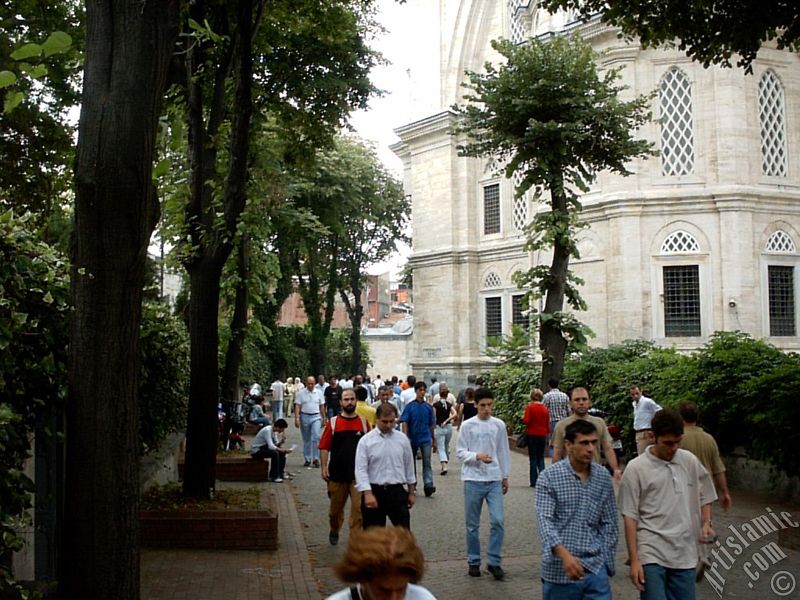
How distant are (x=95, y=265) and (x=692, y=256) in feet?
92.0

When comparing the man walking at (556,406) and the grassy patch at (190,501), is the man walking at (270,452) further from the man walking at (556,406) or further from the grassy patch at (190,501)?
the man walking at (556,406)

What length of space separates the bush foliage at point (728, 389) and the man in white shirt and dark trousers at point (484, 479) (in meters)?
6.20

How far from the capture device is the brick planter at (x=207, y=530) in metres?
10.6

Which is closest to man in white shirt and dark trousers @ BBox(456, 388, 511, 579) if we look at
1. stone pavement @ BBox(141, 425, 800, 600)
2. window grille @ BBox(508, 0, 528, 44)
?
stone pavement @ BBox(141, 425, 800, 600)

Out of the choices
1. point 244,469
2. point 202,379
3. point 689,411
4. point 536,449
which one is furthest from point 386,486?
point 244,469

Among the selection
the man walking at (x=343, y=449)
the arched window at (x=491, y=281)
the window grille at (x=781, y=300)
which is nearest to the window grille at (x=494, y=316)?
the arched window at (x=491, y=281)

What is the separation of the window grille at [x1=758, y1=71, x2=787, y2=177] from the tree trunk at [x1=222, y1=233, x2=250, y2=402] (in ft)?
63.9

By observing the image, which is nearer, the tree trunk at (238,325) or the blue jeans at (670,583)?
the blue jeans at (670,583)

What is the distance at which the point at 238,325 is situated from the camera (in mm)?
20828

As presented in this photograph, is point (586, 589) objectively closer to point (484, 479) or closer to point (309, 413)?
point (484, 479)

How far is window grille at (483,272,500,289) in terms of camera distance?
3934 centimetres

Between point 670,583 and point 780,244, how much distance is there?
91.6 feet

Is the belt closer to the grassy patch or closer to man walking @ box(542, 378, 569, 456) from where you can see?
the grassy patch

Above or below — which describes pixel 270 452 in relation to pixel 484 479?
below
